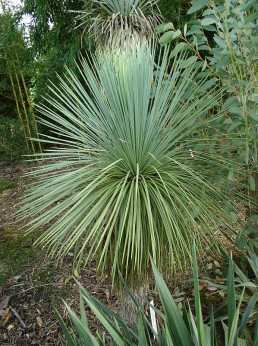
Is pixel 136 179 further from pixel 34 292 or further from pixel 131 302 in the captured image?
pixel 34 292

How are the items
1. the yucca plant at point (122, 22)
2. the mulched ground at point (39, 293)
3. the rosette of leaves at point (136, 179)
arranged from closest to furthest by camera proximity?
the rosette of leaves at point (136, 179) → the mulched ground at point (39, 293) → the yucca plant at point (122, 22)

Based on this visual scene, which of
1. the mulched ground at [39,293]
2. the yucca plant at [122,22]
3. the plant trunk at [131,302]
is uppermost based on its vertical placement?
the yucca plant at [122,22]

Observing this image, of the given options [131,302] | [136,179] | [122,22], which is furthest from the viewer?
[122,22]

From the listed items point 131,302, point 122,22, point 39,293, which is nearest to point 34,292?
point 39,293

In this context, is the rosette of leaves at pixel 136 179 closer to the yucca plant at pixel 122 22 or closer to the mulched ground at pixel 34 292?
the mulched ground at pixel 34 292

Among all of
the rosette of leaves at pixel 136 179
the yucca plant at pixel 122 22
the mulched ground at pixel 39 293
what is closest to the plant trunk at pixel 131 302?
the rosette of leaves at pixel 136 179

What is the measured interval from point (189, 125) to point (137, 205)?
418 mm

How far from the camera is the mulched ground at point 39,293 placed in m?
1.81

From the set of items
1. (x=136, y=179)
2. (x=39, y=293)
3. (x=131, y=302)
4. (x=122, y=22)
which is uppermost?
(x=122, y=22)

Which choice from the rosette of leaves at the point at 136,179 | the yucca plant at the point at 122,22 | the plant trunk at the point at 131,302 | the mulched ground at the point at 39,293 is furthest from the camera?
the yucca plant at the point at 122,22

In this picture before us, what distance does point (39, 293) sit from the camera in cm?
208

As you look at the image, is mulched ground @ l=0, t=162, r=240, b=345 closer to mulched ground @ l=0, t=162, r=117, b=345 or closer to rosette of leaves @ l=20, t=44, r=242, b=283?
mulched ground @ l=0, t=162, r=117, b=345

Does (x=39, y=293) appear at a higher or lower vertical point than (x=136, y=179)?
lower

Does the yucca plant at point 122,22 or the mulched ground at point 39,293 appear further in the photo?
the yucca plant at point 122,22
